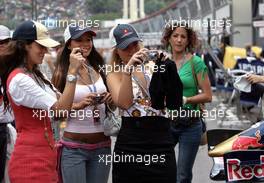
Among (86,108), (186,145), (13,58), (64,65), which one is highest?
(13,58)

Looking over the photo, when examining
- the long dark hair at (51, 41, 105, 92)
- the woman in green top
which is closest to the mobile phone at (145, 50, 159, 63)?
the long dark hair at (51, 41, 105, 92)

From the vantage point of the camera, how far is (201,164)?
1030 centimetres

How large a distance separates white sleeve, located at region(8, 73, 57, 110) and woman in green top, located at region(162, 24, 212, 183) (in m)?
2.21

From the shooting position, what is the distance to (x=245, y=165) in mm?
4375

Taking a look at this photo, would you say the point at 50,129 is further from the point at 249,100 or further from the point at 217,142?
the point at 249,100

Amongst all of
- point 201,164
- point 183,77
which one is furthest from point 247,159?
point 201,164

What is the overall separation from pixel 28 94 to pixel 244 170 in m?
1.50

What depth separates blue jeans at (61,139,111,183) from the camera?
17.0 ft

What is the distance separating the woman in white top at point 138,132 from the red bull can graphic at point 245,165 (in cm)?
48

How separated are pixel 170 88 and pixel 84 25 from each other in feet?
3.68

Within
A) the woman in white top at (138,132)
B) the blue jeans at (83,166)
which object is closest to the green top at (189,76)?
the blue jeans at (83,166)

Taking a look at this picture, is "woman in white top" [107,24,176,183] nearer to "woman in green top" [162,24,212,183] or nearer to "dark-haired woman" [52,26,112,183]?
"dark-haired woman" [52,26,112,183]

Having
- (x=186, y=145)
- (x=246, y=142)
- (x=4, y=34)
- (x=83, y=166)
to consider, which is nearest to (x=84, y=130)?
(x=83, y=166)

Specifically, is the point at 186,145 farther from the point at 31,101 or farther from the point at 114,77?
the point at 31,101
